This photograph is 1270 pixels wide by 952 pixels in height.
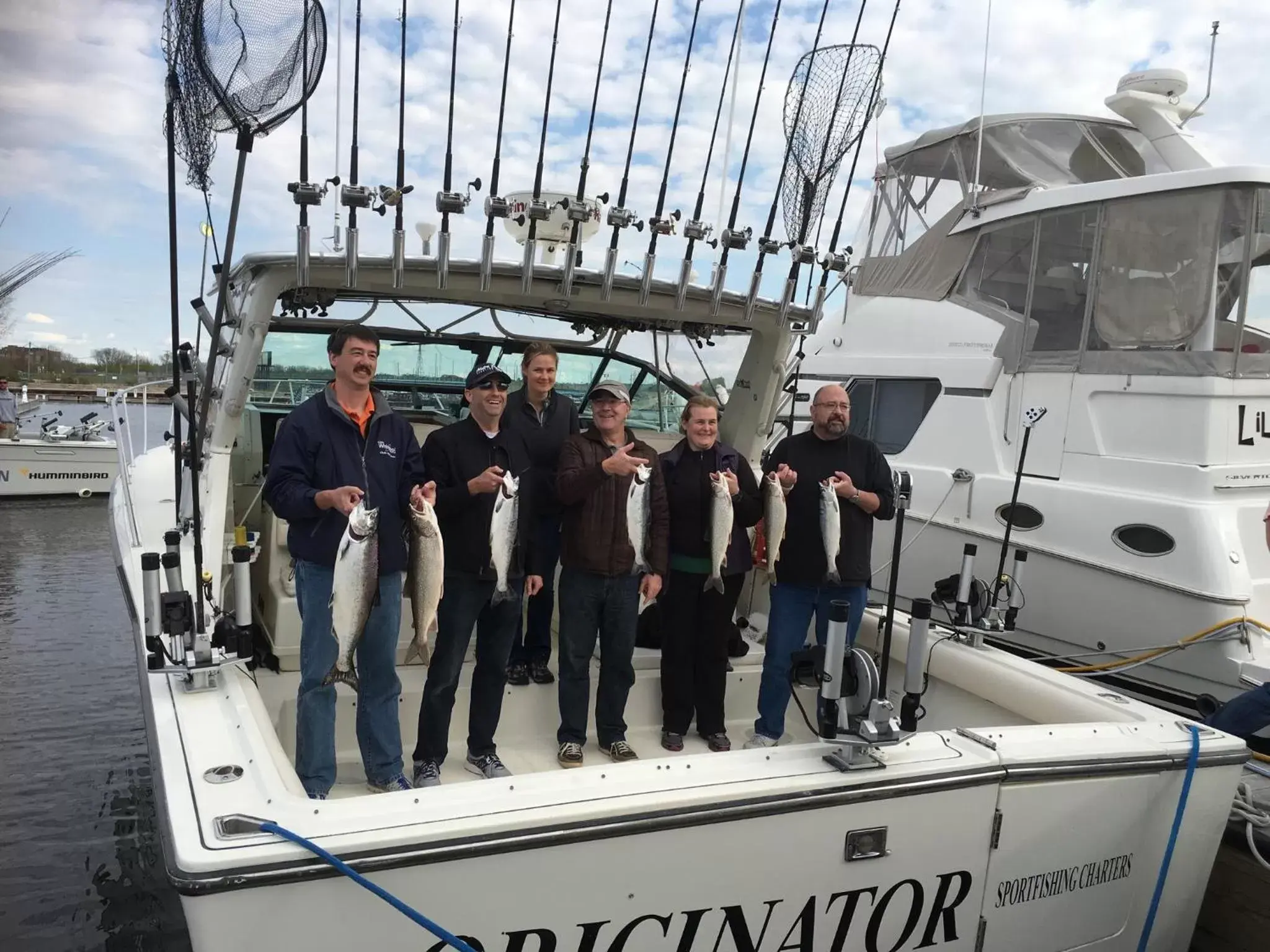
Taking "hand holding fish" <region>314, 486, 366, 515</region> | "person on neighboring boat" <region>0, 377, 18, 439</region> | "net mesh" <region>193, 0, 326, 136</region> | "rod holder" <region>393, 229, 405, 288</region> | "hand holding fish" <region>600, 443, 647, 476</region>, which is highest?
"net mesh" <region>193, 0, 326, 136</region>

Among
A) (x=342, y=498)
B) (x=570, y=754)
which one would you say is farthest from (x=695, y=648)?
(x=342, y=498)

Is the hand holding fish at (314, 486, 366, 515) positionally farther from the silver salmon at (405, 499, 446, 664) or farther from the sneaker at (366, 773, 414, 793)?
the sneaker at (366, 773, 414, 793)

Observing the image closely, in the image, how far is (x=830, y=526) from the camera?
12.7 ft

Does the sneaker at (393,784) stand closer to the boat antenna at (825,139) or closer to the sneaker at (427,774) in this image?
the sneaker at (427,774)

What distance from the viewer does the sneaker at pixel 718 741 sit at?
4.09 meters

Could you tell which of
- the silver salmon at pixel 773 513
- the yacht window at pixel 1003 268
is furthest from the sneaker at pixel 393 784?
the yacht window at pixel 1003 268

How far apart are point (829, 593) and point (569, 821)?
→ 7.18 feet

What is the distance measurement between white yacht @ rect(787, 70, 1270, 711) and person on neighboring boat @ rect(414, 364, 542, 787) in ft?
7.85

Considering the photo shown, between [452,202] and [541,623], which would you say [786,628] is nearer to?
[541,623]

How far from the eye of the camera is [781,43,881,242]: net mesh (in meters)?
4.67

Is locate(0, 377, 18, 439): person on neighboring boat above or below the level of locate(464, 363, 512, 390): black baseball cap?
below

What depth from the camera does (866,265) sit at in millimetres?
8961

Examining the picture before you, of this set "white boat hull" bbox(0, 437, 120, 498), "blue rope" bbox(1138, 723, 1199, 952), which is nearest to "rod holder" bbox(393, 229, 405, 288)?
"blue rope" bbox(1138, 723, 1199, 952)

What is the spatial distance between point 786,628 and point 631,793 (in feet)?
6.32
